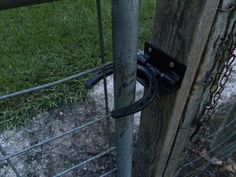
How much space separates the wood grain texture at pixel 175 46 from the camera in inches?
30.0

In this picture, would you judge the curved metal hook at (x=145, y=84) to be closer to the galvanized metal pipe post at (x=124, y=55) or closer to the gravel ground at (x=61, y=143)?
the galvanized metal pipe post at (x=124, y=55)

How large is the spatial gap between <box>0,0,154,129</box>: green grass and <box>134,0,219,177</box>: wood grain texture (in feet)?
3.64

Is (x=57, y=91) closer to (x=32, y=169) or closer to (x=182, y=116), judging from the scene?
(x=32, y=169)

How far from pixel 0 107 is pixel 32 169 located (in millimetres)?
560

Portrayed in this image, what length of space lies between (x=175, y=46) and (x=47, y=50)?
188 cm

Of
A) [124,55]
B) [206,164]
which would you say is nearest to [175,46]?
[124,55]

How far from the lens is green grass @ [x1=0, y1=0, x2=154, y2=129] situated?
A: 7.06 ft

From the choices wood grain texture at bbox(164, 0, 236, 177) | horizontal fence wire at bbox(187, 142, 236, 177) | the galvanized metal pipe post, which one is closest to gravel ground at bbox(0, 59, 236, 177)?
horizontal fence wire at bbox(187, 142, 236, 177)

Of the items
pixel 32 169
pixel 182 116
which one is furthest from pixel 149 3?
pixel 182 116

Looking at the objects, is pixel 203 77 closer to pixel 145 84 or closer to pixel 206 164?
pixel 145 84

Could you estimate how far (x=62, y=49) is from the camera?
258 cm

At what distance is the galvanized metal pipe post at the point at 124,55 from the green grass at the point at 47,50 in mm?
1273

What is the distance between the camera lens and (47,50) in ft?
8.45

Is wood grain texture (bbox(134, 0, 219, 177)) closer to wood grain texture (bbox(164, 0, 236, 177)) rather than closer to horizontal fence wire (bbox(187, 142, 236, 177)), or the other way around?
wood grain texture (bbox(164, 0, 236, 177))
